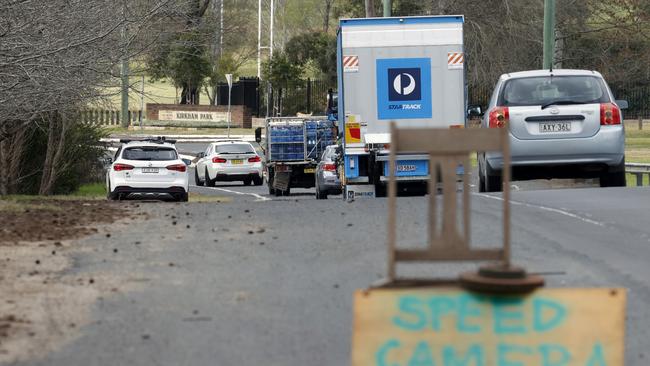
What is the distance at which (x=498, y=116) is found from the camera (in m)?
19.5

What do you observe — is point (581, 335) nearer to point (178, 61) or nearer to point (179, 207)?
point (179, 207)

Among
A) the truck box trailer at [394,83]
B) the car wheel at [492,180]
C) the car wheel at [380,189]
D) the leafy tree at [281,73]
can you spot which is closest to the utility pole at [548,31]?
the truck box trailer at [394,83]

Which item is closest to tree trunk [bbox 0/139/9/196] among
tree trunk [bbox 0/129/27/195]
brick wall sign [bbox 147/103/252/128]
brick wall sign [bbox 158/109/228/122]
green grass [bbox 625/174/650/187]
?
tree trunk [bbox 0/129/27/195]

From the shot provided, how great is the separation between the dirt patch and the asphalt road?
0.63 meters

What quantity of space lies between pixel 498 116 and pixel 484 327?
1318 cm

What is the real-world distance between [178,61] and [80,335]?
2606 inches

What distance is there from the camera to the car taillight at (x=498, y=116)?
1948 cm

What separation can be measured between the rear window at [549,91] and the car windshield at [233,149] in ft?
71.2

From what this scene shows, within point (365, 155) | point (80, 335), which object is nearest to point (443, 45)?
point (365, 155)

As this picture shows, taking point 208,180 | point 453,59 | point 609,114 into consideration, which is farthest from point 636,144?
point 609,114

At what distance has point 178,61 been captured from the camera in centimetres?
7438

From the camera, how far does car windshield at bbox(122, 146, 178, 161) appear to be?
94.7ft

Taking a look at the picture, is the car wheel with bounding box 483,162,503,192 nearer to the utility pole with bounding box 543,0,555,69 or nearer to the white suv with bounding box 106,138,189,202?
the white suv with bounding box 106,138,189,202

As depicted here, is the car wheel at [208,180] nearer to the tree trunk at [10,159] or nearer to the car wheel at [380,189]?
the tree trunk at [10,159]
